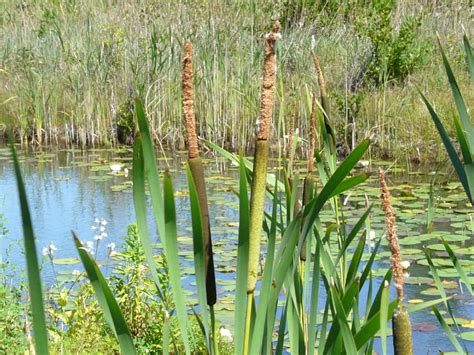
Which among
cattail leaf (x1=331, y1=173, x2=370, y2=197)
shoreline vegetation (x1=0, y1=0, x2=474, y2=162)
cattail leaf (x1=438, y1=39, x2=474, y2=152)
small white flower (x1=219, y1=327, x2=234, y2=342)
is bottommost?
small white flower (x1=219, y1=327, x2=234, y2=342)

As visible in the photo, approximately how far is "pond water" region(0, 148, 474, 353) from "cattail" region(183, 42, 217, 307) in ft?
8.78

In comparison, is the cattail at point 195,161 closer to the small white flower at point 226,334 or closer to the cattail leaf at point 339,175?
the cattail leaf at point 339,175

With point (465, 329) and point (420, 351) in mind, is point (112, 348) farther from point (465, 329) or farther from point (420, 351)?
point (465, 329)

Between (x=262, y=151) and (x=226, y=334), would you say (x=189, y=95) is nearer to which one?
(x=262, y=151)

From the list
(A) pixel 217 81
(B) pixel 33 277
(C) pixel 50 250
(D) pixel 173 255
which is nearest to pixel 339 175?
(D) pixel 173 255

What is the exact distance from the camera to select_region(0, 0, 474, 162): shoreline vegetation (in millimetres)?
8742

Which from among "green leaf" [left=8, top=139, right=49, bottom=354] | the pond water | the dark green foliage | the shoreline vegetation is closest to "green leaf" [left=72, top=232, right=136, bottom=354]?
"green leaf" [left=8, top=139, right=49, bottom=354]

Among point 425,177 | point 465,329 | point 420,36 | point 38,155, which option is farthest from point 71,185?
point 420,36

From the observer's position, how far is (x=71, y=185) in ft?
25.6

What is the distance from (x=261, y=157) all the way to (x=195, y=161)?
0.29 ft

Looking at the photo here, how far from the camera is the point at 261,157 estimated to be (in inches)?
31.4

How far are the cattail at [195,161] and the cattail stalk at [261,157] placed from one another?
55mm

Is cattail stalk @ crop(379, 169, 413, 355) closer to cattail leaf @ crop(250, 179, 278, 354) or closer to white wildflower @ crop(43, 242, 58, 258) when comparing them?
cattail leaf @ crop(250, 179, 278, 354)

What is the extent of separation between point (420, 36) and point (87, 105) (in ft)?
14.2
